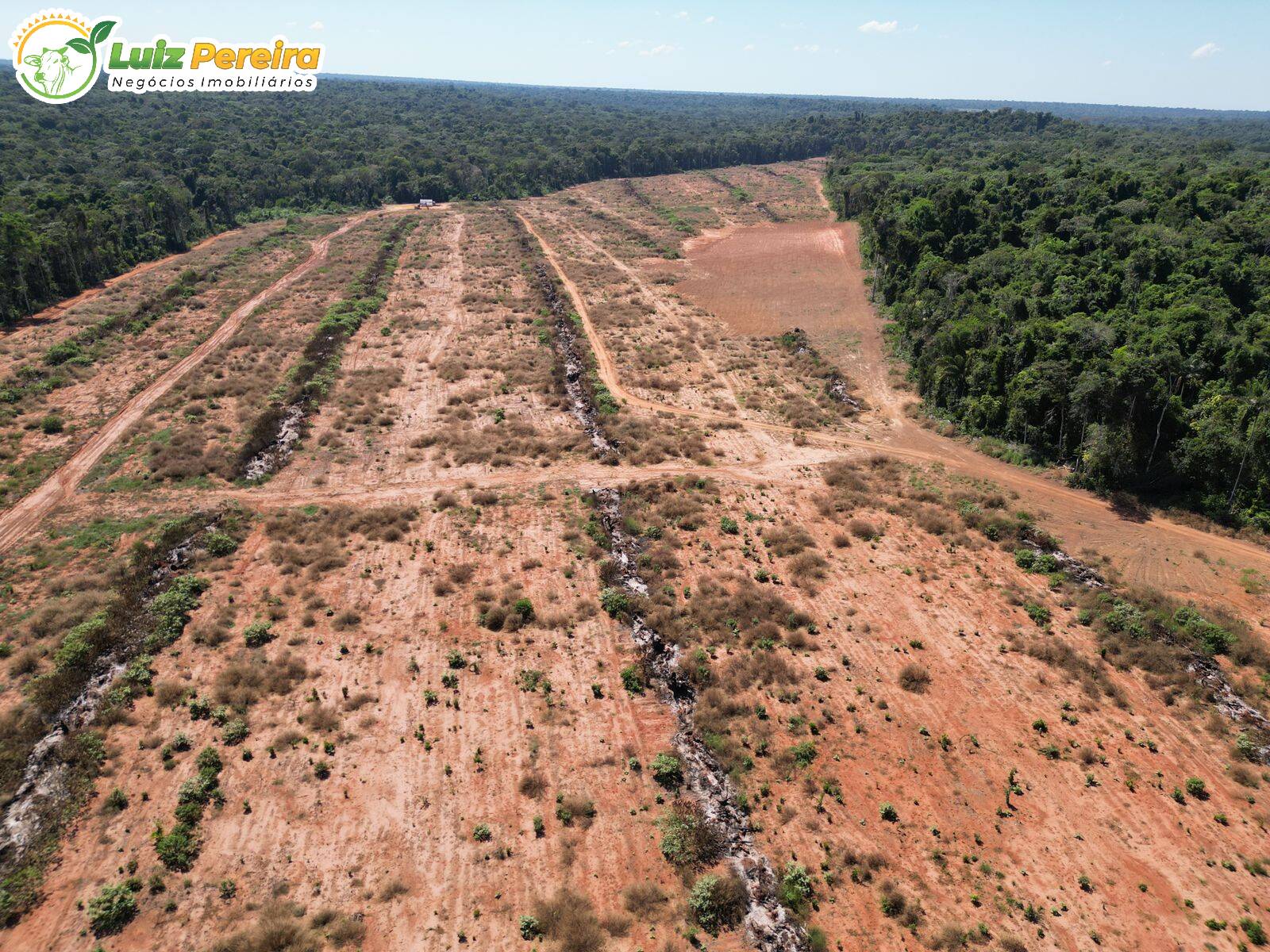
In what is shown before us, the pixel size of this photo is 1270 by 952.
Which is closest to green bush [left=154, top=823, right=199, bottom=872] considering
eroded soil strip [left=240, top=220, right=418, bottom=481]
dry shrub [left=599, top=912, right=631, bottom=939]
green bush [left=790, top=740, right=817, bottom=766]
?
dry shrub [left=599, top=912, right=631, bottom=939]

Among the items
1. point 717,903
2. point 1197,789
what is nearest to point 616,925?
point 717,903

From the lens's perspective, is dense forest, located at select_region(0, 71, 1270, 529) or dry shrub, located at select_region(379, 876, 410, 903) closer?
dry shrub, located at select_region(379, 876, 410, 903)

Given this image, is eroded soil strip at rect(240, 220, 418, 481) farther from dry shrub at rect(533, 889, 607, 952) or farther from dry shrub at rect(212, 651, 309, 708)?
dry shrub at rect(533, 889, 607, 952)

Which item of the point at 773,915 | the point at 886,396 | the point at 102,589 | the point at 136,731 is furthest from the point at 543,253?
the point at 773,915

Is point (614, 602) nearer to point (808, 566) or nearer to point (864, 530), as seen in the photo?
A: point (808, 566)

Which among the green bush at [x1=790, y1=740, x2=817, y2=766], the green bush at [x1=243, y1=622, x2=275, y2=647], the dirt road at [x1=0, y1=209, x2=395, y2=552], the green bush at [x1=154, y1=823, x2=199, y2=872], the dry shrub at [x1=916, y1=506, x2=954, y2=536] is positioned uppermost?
the dirt road at [x1=0, y1=209, x2=395, y2=552]

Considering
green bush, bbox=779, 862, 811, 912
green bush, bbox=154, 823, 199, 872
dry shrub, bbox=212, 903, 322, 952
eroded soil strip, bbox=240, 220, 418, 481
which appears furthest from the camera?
eroded soil strip, bbox=240, 220, 418, 481

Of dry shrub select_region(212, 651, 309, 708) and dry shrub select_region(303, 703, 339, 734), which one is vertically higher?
dry shrub select_region(212, 651, 309, 708)
